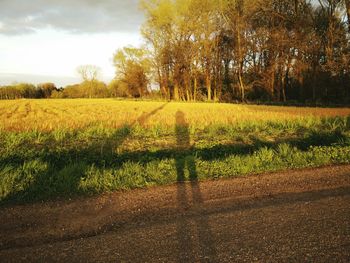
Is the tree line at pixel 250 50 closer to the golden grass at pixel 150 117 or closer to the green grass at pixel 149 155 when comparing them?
the golden grass at pixel 150 117

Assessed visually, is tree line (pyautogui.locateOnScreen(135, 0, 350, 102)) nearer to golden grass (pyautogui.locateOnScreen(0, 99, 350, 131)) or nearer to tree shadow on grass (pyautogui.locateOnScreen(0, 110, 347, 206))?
golden grass (pyautogui.locateOnScreen(0, 99, 350, 131))

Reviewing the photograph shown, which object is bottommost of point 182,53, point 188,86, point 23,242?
point 23,242

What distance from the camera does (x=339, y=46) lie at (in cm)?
3456

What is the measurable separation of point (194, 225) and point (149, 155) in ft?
19.6

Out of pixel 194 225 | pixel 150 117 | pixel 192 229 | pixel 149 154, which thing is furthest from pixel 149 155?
pixel 150 117

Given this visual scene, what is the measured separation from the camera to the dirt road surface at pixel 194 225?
3.98m

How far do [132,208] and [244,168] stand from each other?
3.46 m

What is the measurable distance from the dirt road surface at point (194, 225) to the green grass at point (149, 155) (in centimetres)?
70

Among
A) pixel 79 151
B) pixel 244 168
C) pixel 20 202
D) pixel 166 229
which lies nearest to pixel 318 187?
pixel 244 168

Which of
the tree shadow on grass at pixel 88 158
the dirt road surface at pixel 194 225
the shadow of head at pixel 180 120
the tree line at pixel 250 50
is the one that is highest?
the tree line at pixel 250 50

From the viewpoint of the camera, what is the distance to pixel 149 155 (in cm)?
1067

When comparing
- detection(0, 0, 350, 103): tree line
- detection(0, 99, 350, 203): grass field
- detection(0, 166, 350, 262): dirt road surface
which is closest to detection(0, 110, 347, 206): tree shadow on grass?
detection(0, 99, 350, 203): grass field

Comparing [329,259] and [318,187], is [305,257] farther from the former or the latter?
[318,187]

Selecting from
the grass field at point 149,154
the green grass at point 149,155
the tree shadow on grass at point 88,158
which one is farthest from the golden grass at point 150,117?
the tree shadow on grass at point 88,158
